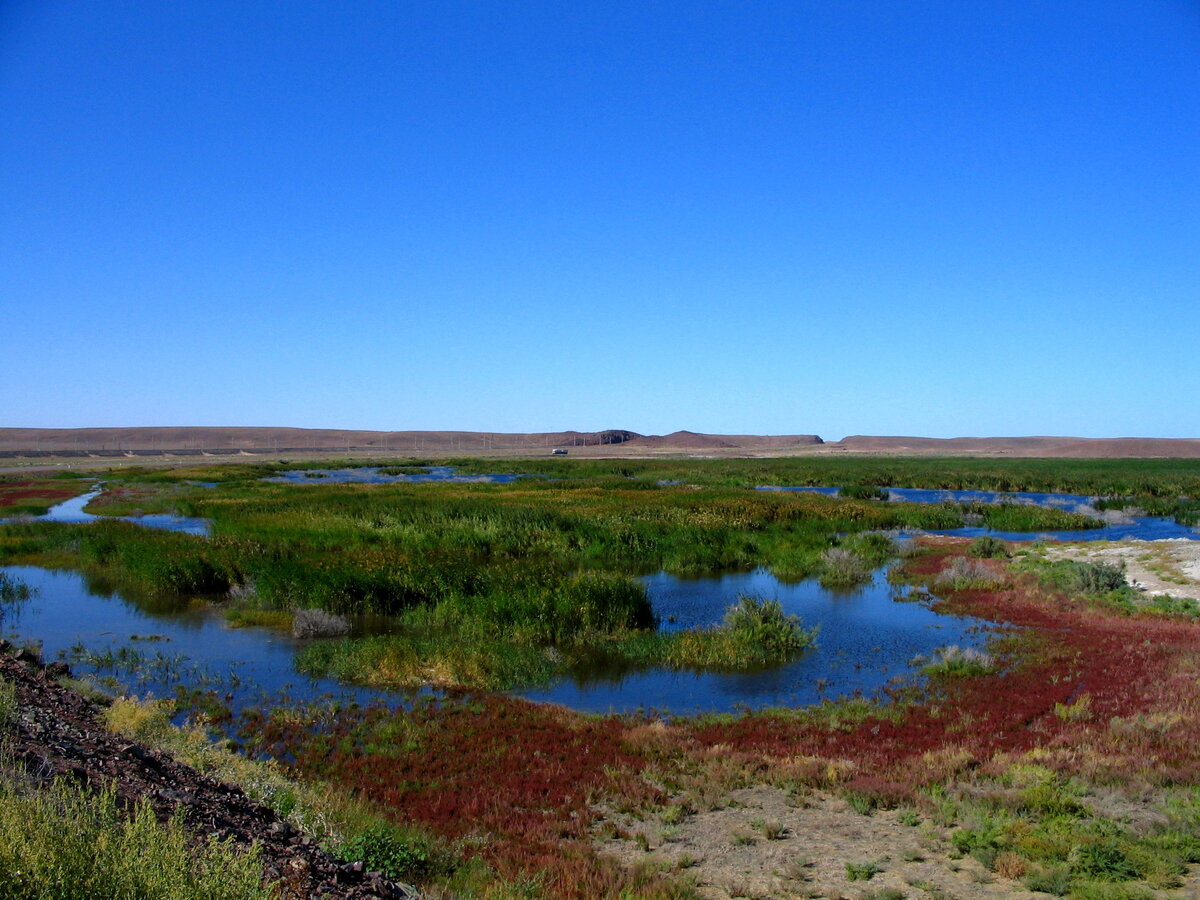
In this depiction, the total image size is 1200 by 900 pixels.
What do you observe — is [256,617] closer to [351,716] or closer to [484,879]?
[351,716]

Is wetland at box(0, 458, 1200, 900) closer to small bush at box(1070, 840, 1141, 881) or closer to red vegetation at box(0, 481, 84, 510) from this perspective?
small bush at box(1070, 840, 1141, 881)

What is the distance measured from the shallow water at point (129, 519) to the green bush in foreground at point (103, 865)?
30158 millimetres

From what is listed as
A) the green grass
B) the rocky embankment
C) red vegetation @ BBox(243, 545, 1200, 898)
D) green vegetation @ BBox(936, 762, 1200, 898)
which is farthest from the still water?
green vegetation @ BBox(936, 762, 1200, 898)

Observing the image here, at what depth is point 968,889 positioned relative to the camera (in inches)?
267

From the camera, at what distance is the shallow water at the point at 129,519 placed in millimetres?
34875

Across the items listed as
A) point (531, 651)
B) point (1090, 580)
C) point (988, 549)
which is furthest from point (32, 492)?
point (1090, 580)

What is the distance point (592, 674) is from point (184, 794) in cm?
863

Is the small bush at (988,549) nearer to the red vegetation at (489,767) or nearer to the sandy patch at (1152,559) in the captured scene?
the sandy patch at (1152,559)

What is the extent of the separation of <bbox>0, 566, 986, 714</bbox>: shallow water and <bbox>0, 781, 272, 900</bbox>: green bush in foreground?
26.6ft

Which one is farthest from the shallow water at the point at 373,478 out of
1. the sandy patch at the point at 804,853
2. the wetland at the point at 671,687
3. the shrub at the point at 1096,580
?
the sandy patch at the point at 804,853

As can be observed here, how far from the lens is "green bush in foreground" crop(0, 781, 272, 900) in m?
4.22

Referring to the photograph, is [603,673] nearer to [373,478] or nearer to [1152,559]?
[1152,559]

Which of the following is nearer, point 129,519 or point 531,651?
point 531,651

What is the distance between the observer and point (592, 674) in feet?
48.9
